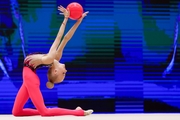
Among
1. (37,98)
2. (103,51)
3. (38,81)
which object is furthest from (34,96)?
(103,51)

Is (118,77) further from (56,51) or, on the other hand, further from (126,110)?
(56,51)

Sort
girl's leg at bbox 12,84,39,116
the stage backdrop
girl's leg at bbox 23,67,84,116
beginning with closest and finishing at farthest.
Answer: girl's leg at bbox 23,67,84,116, girl's leg at bbox 12,84,39,116, the stage backdrop

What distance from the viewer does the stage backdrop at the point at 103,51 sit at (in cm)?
537

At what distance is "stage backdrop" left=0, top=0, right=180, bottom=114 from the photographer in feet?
17.6

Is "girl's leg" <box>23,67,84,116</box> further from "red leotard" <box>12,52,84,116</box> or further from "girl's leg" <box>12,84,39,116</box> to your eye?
"girl's leg" <box>12,84,39,116</box>

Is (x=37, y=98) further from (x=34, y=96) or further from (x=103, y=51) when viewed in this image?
(x=103, y=51)

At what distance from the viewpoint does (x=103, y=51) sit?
5.40m

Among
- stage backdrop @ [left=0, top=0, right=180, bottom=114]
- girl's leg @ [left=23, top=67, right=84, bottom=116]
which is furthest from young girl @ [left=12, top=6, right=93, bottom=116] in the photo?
stage backdrop @ [left=0, top=0, right=180, bottom=114]

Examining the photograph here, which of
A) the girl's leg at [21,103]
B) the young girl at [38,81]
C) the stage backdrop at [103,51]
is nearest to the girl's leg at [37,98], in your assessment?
the young girl at [38,81]

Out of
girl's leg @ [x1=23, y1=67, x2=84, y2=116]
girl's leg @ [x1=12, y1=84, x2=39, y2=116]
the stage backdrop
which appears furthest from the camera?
the stage backdrop

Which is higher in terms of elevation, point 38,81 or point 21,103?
point 38,81

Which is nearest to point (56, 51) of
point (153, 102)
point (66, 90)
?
point (66, 90)

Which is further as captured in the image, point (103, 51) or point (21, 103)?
point (103, 51)

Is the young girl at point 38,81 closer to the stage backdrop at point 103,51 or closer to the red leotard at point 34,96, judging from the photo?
the red leotard at point 34,96
